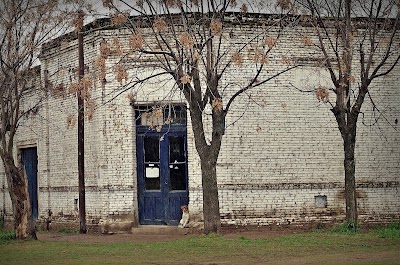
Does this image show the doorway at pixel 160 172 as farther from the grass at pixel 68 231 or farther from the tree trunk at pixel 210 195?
the tree trunk at pixel 210 195

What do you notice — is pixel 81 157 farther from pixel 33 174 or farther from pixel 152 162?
pixel 33 174

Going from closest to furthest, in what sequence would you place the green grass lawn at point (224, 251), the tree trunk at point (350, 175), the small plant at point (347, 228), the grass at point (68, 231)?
the green grass lawn at point (224, 251) → the small plant at point (347, 228) → the tree trunk at point (350, 175) → the grass at point (68, 231)

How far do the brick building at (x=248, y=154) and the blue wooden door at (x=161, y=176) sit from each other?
0.09ft

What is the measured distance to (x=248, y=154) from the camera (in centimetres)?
2031

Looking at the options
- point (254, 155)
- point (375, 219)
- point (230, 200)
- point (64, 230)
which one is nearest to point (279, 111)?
point (254, 155)

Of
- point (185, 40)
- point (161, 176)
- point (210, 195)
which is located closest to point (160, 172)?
point (161, 176)

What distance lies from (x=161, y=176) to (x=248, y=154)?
8.18 feet

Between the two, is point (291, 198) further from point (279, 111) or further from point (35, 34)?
point (35, 34)

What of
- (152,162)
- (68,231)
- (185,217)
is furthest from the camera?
(68,231)

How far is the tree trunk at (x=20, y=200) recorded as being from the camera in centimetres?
1711

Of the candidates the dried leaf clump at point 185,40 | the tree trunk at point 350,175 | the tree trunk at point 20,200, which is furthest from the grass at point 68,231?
the dried leaf clump at point 185,40

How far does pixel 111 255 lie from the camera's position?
14.5 metres

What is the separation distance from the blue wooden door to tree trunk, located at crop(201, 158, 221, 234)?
142 inches

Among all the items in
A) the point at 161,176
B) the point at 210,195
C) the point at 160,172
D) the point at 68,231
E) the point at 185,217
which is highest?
the point at 160,172
